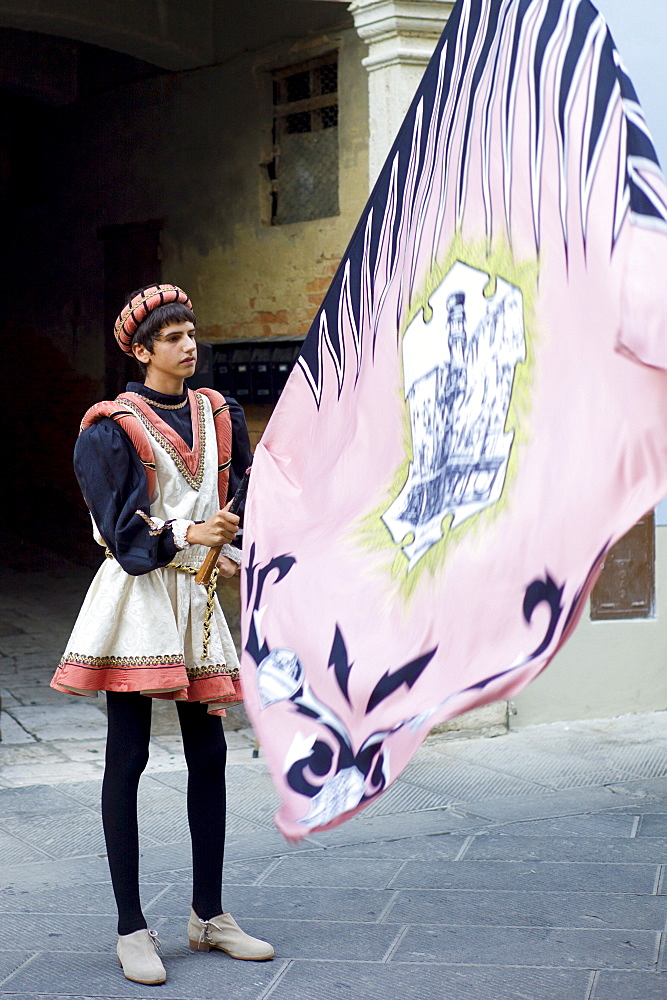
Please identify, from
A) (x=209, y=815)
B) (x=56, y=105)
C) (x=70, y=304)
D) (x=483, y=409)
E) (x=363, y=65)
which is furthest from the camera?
(x=70, y=304)

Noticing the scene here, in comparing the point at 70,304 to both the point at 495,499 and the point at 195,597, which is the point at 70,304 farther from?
the point at 495,499

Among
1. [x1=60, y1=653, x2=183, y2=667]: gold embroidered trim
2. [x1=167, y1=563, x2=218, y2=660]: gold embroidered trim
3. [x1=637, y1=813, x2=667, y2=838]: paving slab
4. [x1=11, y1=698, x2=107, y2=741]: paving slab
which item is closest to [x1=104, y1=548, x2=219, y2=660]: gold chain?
[x1=167, y1=563, x2=218, y2=660]: gold embroidered trim

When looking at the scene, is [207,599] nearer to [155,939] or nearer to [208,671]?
[208,671]

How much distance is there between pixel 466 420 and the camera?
2.54 meters

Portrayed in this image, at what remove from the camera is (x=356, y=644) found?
2.51 meters

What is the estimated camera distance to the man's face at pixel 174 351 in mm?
3359

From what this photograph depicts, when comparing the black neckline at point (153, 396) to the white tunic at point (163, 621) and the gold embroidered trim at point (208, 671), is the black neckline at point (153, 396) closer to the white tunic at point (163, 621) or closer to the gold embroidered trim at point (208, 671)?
the white tunic at point (163, 621)

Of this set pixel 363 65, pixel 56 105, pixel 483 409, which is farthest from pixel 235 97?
pixel 483 409

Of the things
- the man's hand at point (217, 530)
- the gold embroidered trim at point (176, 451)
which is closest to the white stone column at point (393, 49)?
the gold embroidered trim at point (176, 451)

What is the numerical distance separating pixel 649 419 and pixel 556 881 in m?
2.46

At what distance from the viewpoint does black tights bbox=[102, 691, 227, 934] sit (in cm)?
332

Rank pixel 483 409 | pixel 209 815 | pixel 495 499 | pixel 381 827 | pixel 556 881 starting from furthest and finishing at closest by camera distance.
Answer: pixel 381 827 < pixel 556 881 < pixel 209 815 < pixel 483 409 < pixel 495 499

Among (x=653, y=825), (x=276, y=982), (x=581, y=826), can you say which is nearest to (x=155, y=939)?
(x=276, y=982)

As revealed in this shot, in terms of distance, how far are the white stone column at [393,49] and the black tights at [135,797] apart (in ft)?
10.8
